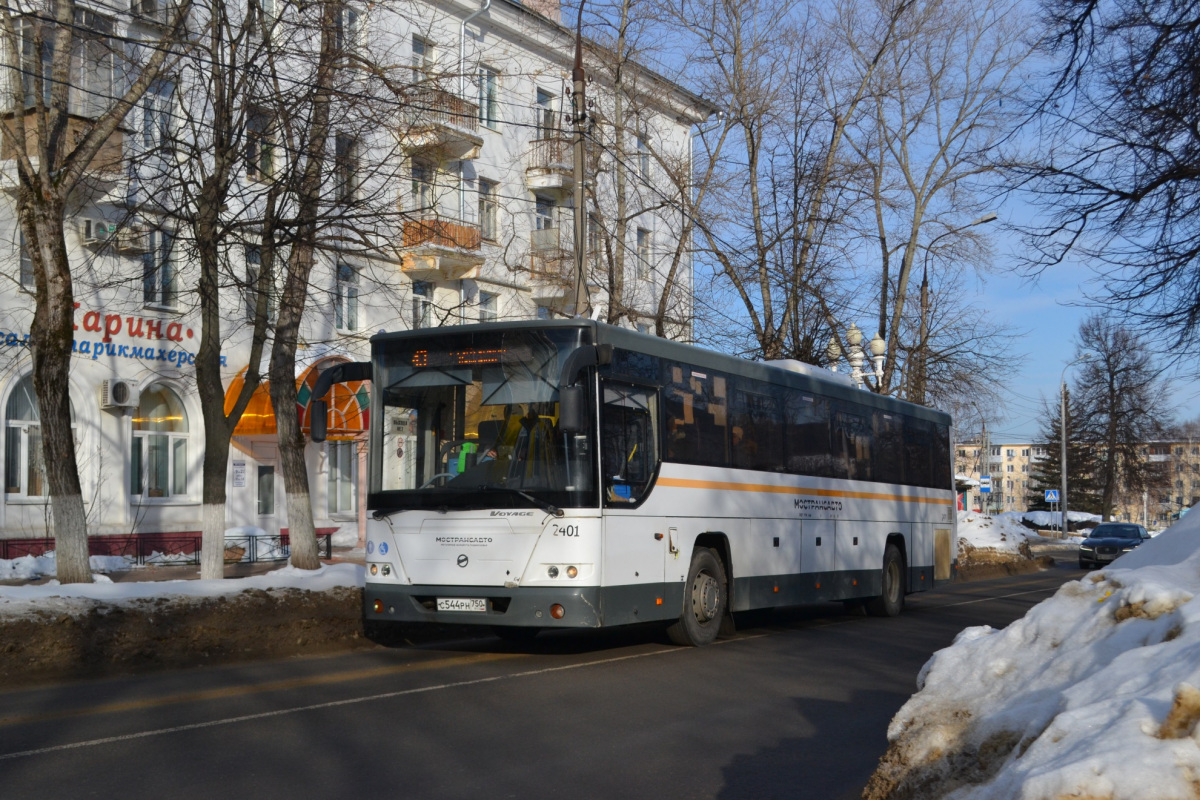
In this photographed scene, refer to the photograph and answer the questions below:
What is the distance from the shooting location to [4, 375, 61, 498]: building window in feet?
79.0

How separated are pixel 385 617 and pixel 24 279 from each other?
15.3 m

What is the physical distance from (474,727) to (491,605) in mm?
3366

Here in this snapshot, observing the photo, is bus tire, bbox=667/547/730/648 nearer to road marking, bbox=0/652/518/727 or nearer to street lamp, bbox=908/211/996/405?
road marking, bbox=0/652/518/727

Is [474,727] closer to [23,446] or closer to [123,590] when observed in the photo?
[123,590]

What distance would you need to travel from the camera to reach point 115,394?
25.4 meters

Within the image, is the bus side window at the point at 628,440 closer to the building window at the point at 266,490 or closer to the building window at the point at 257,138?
the building window at the point at 257,138

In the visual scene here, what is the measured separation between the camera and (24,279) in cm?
2359

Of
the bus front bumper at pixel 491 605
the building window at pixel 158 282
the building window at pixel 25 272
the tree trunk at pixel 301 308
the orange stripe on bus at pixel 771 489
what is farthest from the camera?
the building window at pixel 158 282

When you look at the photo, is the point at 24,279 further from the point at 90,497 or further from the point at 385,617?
the point at 385,617

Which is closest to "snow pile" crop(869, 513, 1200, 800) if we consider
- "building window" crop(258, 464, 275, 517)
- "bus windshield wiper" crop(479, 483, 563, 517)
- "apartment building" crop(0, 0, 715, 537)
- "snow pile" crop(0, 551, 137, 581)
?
"bus windshield wiper" crop(479, 483, 563, 517)

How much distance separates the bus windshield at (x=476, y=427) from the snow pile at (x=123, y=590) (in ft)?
8.48

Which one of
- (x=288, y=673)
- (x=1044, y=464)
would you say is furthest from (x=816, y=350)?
(x=1044, y=464)

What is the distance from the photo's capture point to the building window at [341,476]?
32.3m

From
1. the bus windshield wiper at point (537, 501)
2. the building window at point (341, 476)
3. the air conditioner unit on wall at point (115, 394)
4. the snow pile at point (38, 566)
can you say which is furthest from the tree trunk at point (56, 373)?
the building window at point (341, 476)
